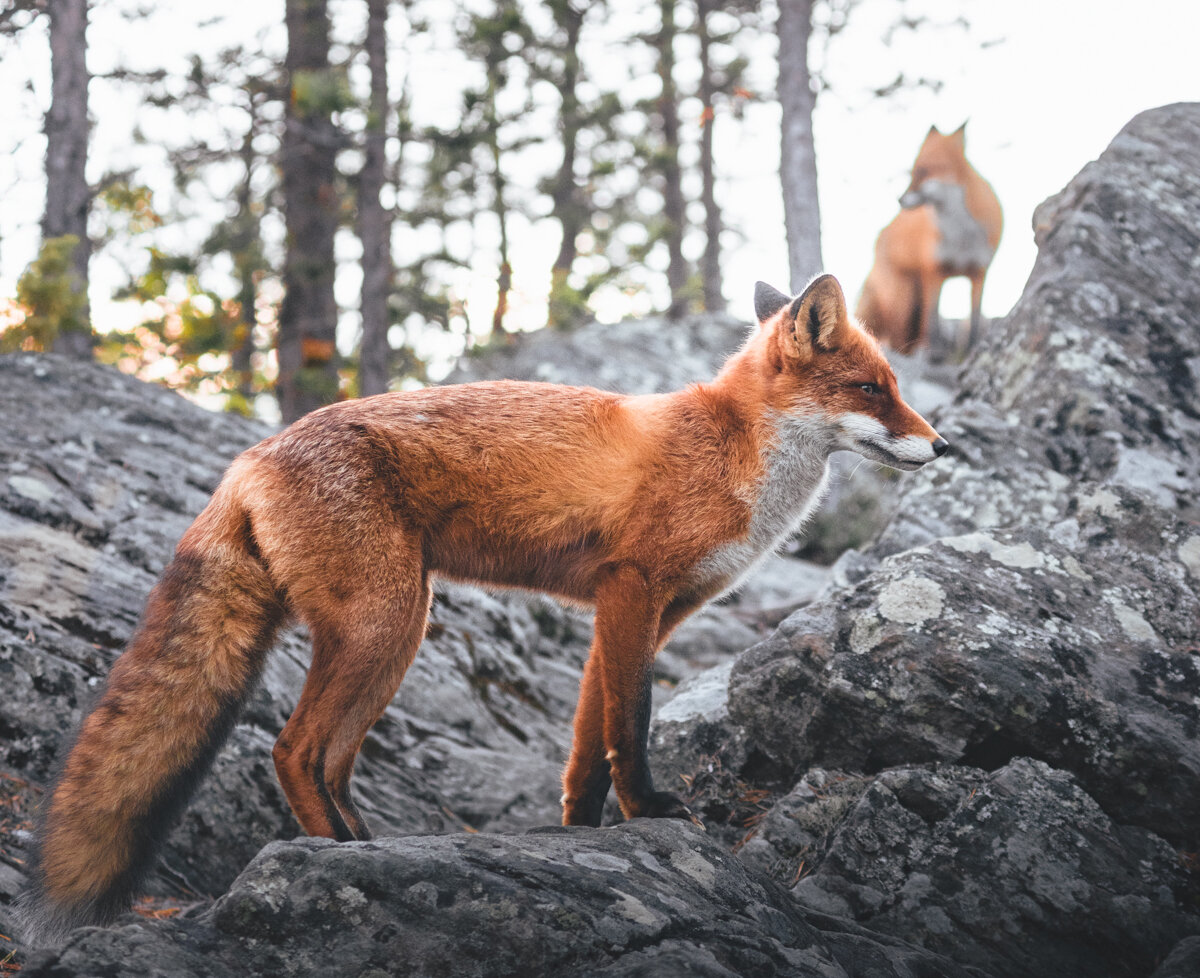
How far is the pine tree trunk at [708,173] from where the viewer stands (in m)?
18.9

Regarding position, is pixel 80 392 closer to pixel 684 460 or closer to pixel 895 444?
pixel 684 460

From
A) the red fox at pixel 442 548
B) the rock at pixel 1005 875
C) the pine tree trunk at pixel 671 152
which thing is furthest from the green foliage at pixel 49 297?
the pine tree trunk at pixel 671 152

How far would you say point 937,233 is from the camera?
1156cm

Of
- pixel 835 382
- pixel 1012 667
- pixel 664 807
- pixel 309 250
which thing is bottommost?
pixel 664 807

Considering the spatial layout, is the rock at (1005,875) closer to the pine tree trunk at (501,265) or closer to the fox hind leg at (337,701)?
the fox hind leg at (337,701)

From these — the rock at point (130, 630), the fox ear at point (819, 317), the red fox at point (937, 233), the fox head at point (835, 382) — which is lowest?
the rock at point (130, 630)

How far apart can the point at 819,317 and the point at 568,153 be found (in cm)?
1774

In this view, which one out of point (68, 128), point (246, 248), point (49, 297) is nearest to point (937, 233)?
point (49, 297)

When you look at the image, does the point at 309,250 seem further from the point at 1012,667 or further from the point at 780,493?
the point at 1012,667

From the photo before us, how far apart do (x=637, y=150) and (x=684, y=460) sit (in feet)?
45.6

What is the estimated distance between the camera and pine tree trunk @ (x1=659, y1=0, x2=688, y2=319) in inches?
691

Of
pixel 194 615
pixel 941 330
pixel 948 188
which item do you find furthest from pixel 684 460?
pixel 941 330

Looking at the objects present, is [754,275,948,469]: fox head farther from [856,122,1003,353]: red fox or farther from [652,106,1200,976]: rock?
[856,122,1003,353]: red fox

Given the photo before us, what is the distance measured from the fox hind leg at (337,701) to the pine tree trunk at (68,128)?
8752mm
